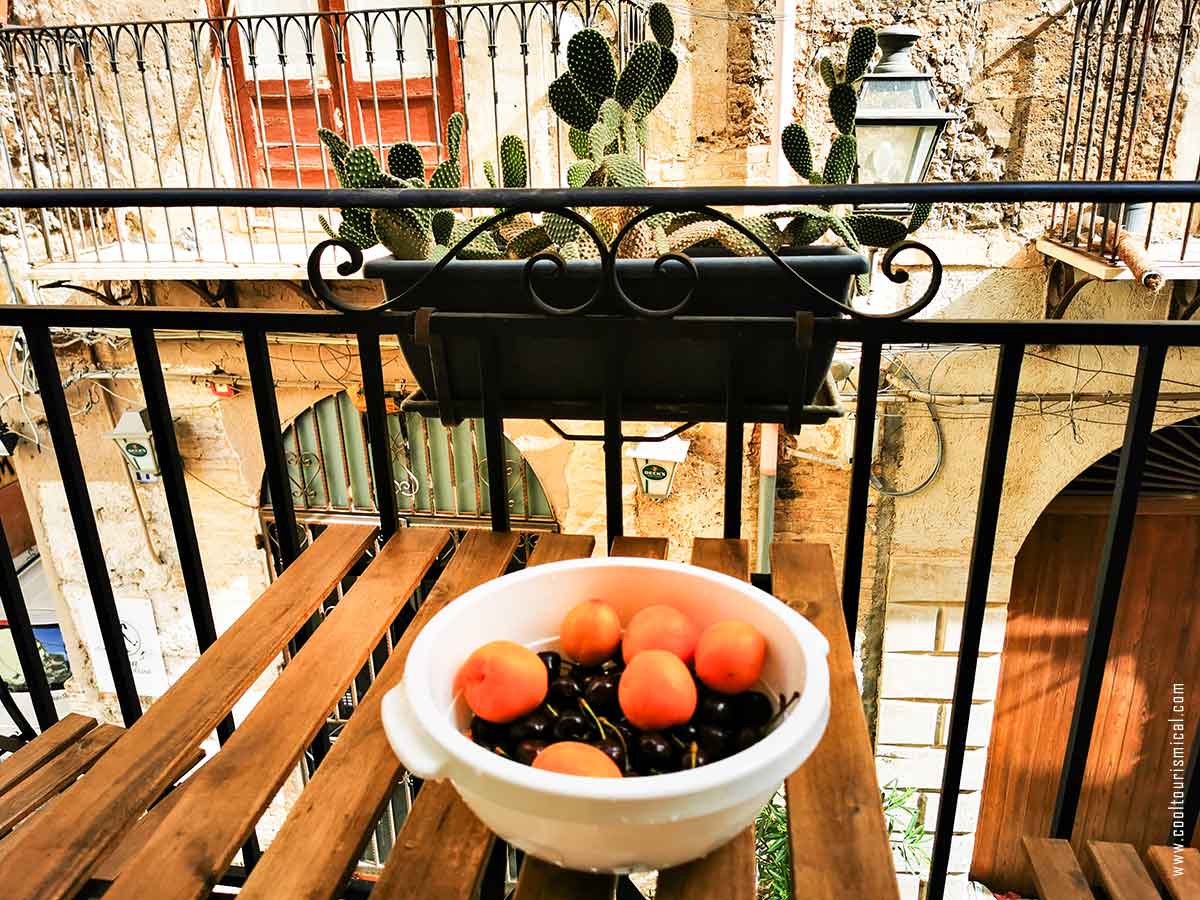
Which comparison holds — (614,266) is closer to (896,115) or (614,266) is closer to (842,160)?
(842,160)

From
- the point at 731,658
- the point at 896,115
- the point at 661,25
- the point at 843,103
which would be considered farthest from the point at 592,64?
the point at 896,115

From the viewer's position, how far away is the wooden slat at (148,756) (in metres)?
0.61

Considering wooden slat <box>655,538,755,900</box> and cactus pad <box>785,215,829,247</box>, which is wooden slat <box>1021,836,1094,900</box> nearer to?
wooden slat <box>655,538,755,900</box>

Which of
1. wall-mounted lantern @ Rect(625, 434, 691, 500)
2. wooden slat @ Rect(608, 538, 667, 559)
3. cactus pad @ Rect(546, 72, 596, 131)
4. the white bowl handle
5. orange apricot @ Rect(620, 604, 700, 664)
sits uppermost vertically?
cactus pad @ Rect(546, 72, 596, 131)

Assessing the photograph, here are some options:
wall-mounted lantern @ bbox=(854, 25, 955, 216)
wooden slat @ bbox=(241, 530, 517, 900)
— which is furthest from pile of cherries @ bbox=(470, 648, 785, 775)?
wall-mounted lantern @ bbox=(854, 25, 955, 216)

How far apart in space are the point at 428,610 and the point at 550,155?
3120mm

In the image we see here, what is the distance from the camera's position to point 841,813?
60 centimetres

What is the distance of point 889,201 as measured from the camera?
2.34ft

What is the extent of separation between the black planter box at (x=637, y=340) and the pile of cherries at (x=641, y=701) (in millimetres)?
322

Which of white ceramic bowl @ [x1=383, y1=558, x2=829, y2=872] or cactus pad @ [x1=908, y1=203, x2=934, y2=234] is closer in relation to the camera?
white ceramic bowl @ [x1=383, y1=558, x2=829, y2=872]

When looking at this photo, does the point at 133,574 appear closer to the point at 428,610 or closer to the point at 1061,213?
the point at 428,610

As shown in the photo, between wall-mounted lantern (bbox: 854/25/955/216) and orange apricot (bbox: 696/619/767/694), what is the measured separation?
185 centimetres

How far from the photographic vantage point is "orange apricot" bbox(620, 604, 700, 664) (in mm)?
640

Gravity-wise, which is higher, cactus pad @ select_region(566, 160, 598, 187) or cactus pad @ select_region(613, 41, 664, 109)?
cactus pad @ select_region(613, 41, 664, 109)
